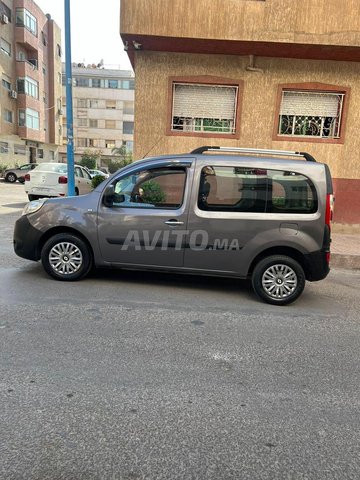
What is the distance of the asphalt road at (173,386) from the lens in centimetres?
226

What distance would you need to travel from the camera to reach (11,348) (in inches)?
137

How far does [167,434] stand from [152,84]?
372 inches

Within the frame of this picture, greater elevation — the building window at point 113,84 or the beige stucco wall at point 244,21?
the building window at point 113,84

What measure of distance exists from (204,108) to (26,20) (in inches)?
1299

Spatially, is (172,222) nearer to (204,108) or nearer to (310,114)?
(204,108)

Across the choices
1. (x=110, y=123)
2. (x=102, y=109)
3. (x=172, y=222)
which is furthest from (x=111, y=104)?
(x=172, y=222)

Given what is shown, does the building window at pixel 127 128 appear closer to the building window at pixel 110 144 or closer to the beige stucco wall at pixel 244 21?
the building window at pixel 110 144

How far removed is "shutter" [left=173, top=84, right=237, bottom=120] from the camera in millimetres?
10492

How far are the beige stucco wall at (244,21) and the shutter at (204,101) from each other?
4.68 feet

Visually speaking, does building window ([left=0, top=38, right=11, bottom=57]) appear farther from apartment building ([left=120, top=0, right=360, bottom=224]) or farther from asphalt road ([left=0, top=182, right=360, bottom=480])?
asphalt road ([left=0, top=182, right=360, bottom=480])

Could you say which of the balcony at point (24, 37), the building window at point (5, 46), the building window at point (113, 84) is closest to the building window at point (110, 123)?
the building window at point (113, 84)

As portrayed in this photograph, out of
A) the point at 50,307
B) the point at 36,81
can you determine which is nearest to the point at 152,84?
the point at 50,307

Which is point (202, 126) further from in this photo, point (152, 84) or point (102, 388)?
point (102, 388)

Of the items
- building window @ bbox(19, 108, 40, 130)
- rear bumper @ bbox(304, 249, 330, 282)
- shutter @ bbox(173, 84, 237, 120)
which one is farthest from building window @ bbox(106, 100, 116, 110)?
rear bumper @ bbox(304, 249, 330, 282)
